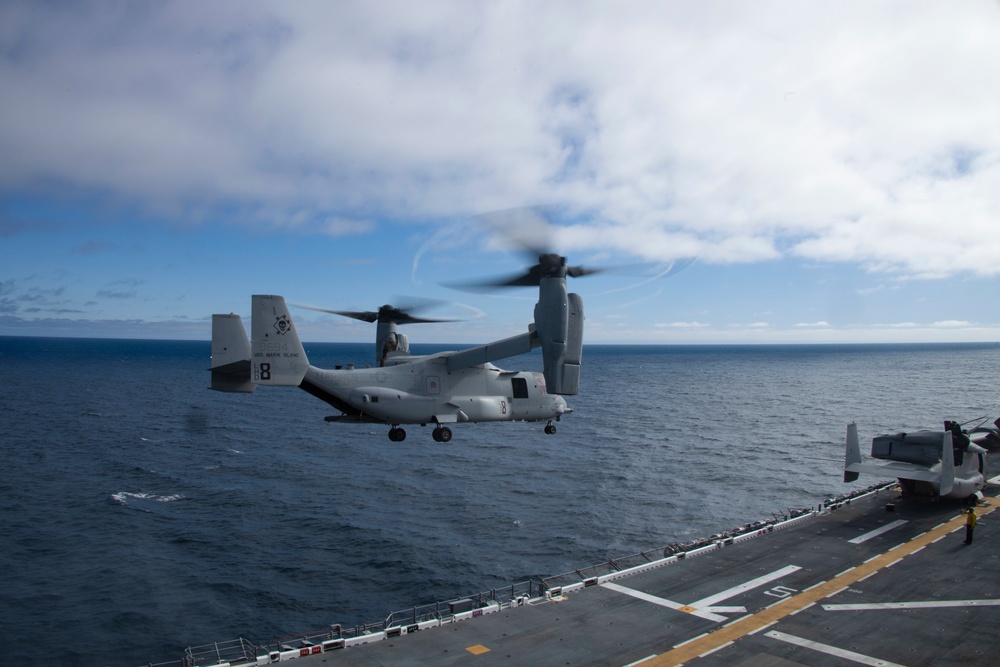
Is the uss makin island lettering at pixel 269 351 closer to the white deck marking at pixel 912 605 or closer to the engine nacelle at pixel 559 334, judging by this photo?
the engine nacelle at pixel 559 334

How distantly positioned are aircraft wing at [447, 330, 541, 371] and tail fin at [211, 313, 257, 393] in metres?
8.50

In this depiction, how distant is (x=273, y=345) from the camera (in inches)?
942

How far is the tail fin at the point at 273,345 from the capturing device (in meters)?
23.7

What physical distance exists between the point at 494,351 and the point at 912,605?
21.6 meters

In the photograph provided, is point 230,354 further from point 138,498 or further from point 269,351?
point 138,498

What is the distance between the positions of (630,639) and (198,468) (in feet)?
187

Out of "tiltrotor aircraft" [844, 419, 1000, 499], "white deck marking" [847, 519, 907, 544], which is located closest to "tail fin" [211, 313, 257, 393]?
"white deck marking" [847, 519, 907, 544]

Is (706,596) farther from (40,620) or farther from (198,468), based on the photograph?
(198,468)

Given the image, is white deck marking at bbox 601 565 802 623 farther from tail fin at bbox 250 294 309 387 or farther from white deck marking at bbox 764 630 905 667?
tail fin at bbox 250 294 309 387

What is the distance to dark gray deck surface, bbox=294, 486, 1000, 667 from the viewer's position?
22.6 m

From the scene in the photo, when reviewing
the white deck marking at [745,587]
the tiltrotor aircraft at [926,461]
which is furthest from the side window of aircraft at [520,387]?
the tiltrotor aircraft at [926,461]

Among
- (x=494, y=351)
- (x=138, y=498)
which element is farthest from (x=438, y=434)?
(x=138, y=498)

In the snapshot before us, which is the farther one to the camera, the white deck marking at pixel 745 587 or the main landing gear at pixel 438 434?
the white deck marking at pixel 745 587

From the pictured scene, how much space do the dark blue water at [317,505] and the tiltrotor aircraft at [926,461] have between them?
485 inches
